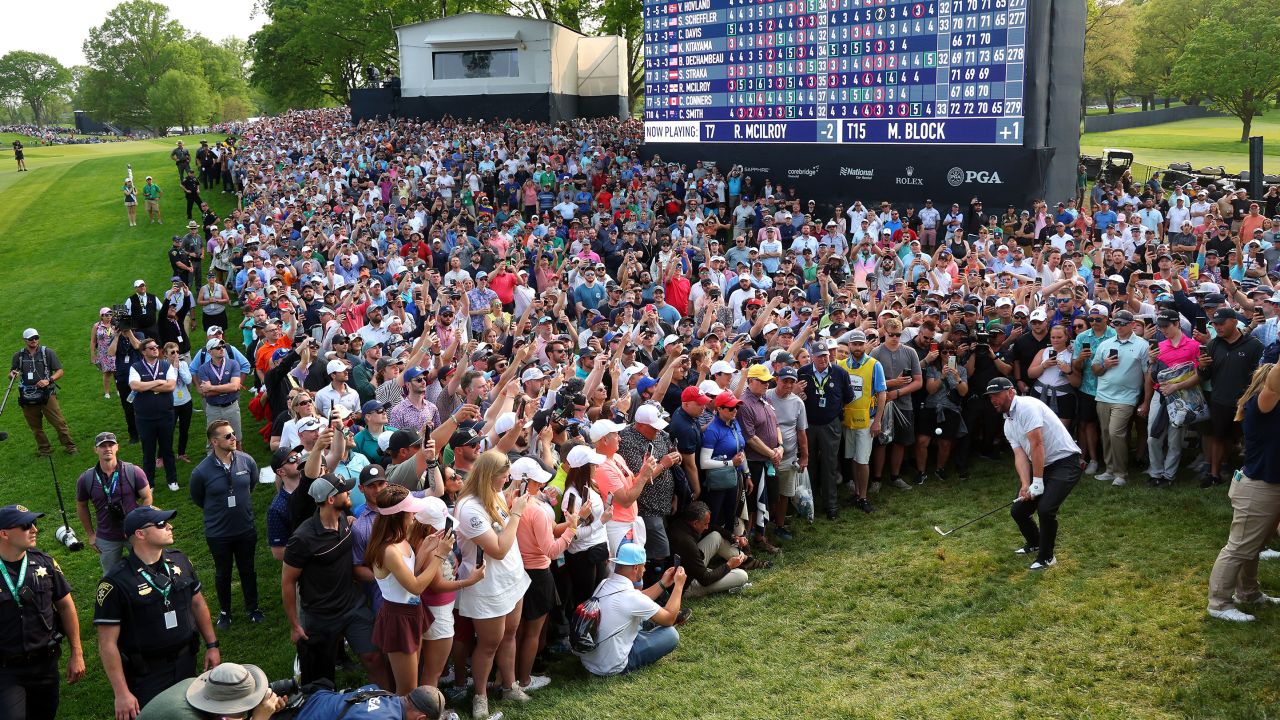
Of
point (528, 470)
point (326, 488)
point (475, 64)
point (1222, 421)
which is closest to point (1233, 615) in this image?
point (1222, 421)

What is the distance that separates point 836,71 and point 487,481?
1685 centimetres

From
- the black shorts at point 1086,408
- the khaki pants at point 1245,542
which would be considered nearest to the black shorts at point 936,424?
the black shorts at point 1086,408

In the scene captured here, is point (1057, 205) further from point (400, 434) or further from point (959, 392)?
point (400, 434)

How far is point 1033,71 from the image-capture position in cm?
1769

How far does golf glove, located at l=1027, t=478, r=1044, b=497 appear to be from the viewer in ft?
25.6

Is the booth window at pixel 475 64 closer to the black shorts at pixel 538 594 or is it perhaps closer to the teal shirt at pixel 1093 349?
the teal shirt at pixel 1093 349

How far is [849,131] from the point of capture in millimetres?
20797

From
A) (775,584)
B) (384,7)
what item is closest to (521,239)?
(775,584)

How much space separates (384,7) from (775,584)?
4844 cm

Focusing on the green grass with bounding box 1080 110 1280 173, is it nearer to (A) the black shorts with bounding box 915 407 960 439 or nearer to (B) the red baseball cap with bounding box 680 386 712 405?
(A) the black shorts with bounding box 915 407 960 439

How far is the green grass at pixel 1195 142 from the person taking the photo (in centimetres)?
4253

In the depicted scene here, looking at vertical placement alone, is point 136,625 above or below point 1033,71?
below

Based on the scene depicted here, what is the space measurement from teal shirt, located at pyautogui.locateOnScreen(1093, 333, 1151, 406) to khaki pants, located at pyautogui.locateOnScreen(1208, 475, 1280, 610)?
297 centimetres

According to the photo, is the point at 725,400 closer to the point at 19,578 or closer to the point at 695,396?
the point at 695,396
